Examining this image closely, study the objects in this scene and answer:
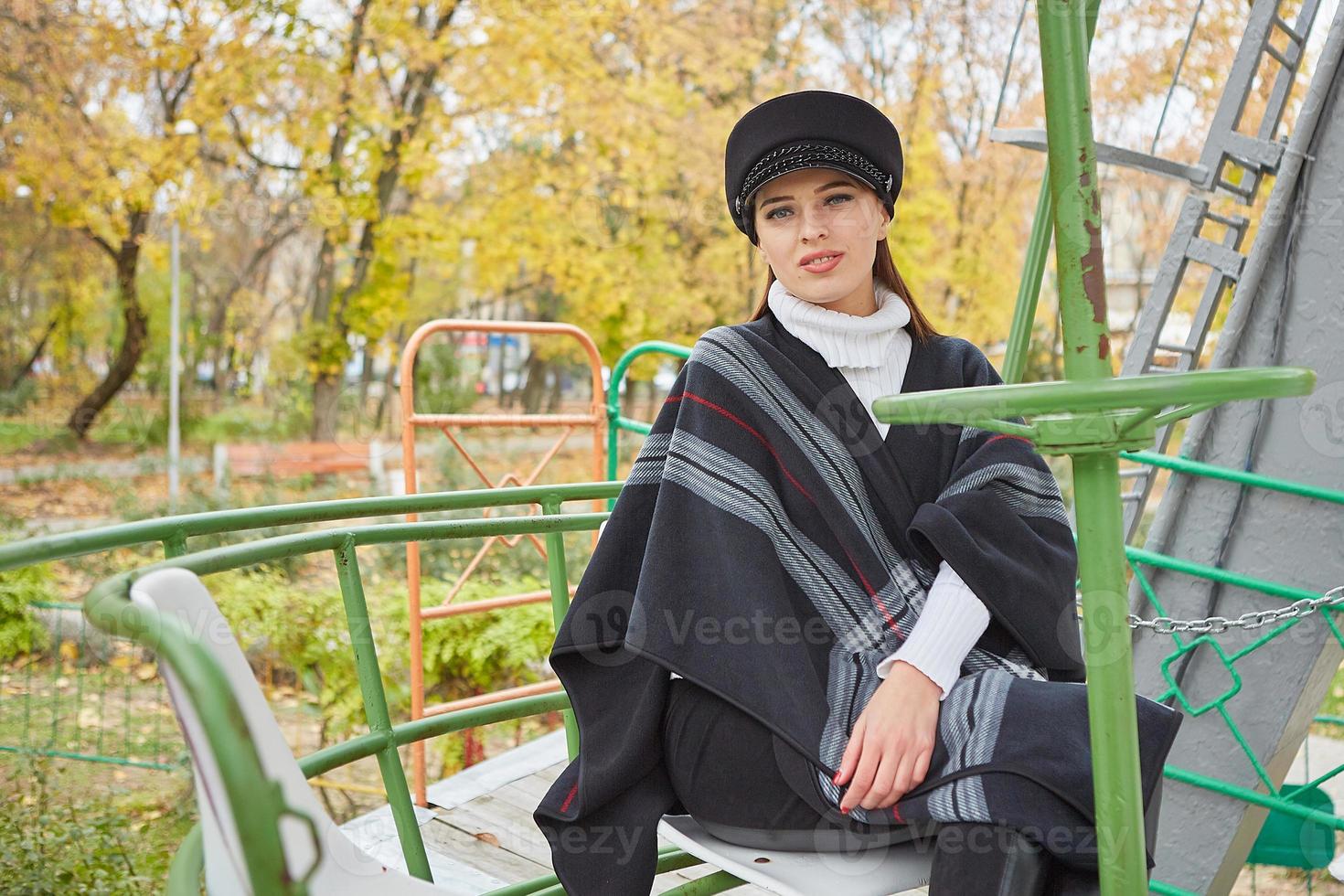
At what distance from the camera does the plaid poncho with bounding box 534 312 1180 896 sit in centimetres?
130

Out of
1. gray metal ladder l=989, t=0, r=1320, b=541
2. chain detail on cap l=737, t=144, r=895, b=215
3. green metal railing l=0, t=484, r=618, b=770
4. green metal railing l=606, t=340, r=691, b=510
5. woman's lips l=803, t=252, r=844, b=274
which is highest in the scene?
gray metal ladder l=989, t=0, r=1320, b=541

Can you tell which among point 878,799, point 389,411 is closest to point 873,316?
point 878,799

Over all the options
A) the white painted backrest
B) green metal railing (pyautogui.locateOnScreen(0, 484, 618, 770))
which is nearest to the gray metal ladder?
green metal railing (pyautogui.locateOnScreen(0, 484, 618, 770))

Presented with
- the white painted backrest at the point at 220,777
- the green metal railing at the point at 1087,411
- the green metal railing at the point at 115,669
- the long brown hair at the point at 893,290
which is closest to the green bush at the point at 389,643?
the green metal railing at the point at 115,669

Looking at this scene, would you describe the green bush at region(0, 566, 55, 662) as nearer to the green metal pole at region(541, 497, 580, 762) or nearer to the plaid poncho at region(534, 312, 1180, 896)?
the green metal pole at region(541, 497, 580, 762)

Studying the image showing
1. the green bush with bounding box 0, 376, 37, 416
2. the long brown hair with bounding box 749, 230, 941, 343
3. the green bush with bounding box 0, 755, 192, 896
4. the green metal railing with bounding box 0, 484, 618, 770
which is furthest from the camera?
the green bush with bounding box 0, 376, 37, 416

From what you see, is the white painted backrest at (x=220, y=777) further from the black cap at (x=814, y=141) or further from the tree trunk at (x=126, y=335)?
the tree trunk at (x=126, y=335)

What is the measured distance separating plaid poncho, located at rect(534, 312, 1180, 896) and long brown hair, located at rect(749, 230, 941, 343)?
0.57 ft

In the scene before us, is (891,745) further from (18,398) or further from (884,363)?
(18,398)

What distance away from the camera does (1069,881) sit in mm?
1172

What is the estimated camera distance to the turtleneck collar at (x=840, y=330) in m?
1.52

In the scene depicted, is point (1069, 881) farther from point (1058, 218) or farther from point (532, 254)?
point (532, 254)

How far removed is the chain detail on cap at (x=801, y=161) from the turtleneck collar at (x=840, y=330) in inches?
6.4

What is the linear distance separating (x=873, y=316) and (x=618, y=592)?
1.68 ft
